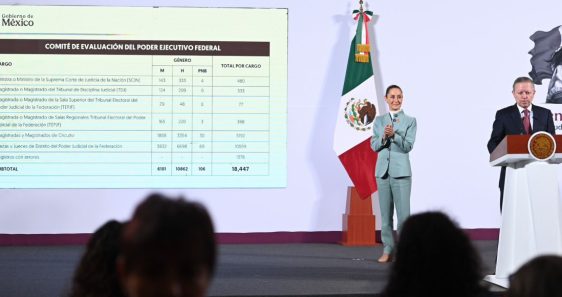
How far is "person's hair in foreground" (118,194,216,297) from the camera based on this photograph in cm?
100

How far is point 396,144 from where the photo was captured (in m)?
5.18

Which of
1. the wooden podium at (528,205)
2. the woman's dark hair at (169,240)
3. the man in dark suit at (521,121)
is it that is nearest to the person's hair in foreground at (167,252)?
the woman's dark hair at (169,240)

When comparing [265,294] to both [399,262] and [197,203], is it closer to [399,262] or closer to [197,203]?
[399,262]

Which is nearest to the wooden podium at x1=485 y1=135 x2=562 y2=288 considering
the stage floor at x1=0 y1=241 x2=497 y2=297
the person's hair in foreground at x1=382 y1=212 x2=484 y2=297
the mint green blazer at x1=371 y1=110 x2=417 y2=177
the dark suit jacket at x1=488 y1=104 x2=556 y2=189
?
the stage floor at x1=0 y1=241 x2=497 y2=297

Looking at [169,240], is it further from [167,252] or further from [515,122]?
[515,122]

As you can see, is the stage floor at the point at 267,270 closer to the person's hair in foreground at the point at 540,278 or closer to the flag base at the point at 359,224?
the flag base at the point at 359,224

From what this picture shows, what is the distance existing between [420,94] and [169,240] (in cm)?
594

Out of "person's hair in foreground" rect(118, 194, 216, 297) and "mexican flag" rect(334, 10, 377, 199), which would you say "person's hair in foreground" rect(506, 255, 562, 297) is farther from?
"mexican flag" rect(334, 10, 377, 199)

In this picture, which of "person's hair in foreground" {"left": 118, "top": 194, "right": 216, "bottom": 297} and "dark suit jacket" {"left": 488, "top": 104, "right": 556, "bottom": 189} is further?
"dark suit jacket" {"left": 488, "top": 104, "right": 556, "bottom": 189}

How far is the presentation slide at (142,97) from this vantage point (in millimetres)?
6383

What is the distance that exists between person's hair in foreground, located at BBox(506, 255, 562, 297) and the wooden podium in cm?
258

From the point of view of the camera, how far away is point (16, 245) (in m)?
6.41

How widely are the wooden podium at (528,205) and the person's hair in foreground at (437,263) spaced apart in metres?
2.32

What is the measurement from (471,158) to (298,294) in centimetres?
344
